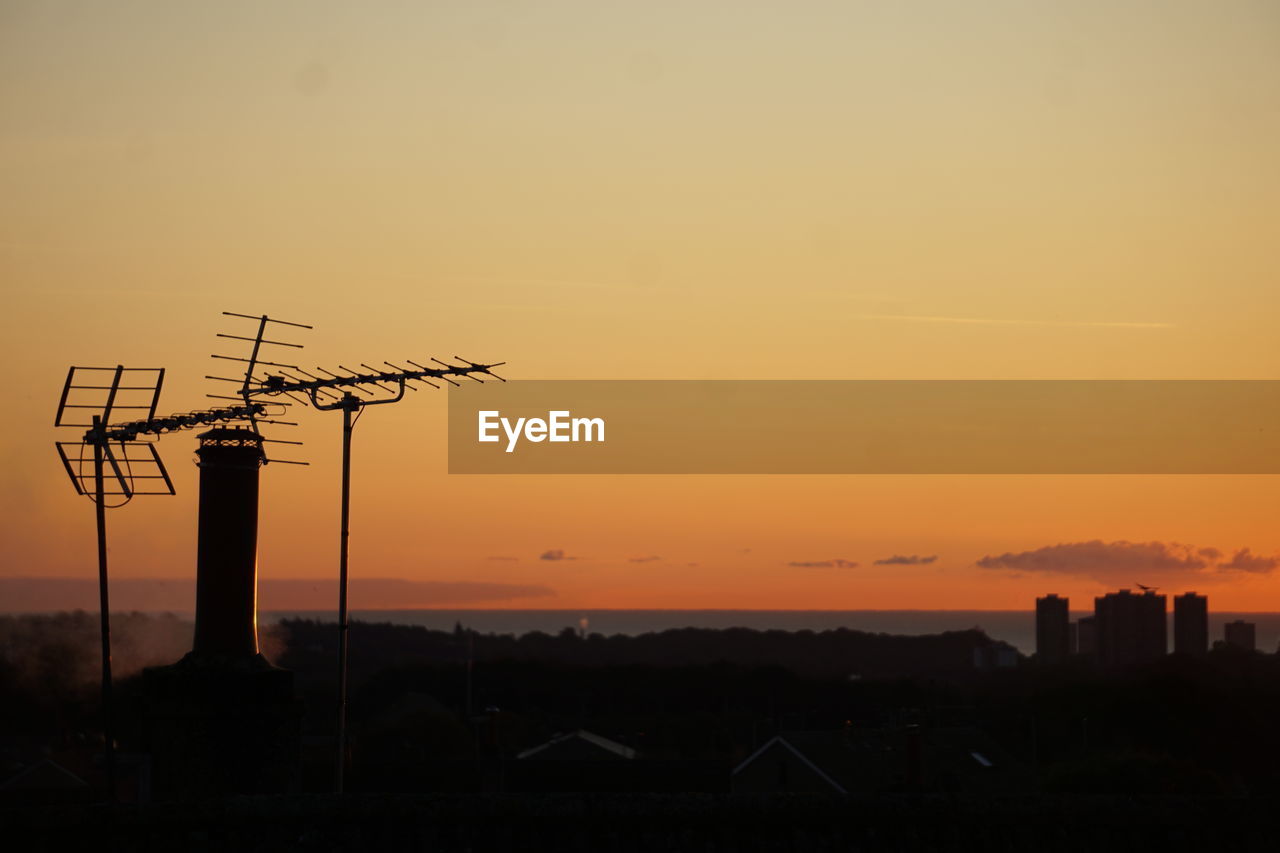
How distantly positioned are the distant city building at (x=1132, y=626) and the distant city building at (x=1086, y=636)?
152cm

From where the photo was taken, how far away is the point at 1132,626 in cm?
11431

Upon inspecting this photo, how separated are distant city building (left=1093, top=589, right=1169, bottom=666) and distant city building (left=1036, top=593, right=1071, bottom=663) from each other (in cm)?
884

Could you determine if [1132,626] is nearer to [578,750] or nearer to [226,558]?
[578,750]

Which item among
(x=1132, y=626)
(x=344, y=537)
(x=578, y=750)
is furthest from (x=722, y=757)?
(x=1132, y=626)

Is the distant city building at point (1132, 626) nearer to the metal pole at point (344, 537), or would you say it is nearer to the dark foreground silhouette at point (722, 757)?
the dark foreground silhouette at point (722, 757)

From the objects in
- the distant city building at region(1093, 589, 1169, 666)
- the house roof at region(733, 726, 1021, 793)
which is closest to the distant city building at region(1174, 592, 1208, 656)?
the distant city building at region(1093, 589, 1169, 666)

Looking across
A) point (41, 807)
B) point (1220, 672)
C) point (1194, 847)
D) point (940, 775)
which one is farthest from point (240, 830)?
point (1220, 672)

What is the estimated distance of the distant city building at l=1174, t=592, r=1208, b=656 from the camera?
377 ft

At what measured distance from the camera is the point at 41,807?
15.0 m

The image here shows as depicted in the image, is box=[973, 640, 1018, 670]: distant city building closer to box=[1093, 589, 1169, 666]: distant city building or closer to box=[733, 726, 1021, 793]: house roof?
box=[1093, 589, 1169, 666]: distant city building

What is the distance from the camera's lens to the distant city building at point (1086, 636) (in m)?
118

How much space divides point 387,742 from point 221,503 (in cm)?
4665

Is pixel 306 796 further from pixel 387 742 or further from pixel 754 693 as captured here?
pixel 754 693

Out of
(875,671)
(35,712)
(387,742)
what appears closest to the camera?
(35,712)
